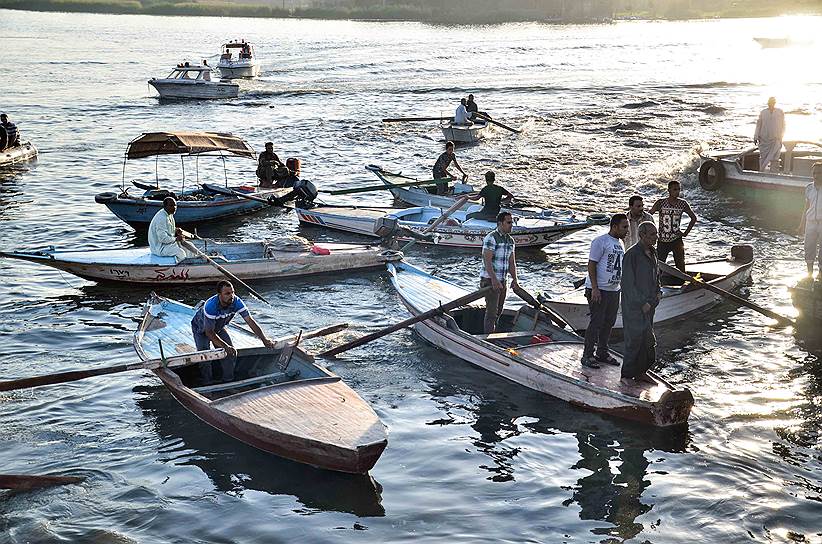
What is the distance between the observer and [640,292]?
11562mm

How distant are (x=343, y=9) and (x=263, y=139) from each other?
8427 centimetres

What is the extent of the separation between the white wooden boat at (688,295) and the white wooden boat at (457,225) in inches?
143

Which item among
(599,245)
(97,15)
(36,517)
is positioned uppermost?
(97,15)

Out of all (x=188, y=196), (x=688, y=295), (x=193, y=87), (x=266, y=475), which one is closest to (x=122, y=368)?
(x=266, y=475)

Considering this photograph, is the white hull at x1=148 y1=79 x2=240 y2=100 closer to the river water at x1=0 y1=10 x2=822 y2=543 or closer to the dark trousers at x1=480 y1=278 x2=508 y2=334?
the river water at x1=0 y1=10 x2=822 y2=543

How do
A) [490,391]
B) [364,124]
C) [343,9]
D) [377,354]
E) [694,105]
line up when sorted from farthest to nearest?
[343,9], [694,105], [364,124], [377,354], [490,391]

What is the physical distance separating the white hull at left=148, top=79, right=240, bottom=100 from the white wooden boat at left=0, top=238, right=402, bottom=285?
31871 mm

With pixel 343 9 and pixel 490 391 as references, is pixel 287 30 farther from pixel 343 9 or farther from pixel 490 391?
pixel 490 391

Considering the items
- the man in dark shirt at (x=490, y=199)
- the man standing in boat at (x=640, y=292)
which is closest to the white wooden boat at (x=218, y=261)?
the man in dark shirt at (x=490, y=199)

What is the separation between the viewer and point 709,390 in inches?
533

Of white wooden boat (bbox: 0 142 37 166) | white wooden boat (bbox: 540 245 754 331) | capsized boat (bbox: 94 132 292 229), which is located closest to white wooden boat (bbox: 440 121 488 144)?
capsized boat (bbox: 94 132 292 229)

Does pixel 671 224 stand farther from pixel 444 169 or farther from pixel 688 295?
pixel 444 169

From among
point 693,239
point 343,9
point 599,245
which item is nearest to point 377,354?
point 599,245

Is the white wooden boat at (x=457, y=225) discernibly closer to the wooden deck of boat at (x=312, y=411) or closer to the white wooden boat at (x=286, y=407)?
the white wooden boat at (x=286, y=407)
